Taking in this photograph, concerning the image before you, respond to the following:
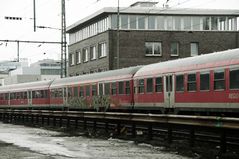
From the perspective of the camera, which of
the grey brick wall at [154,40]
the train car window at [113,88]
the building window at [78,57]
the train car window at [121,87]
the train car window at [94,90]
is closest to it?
the train car window at [121,87]

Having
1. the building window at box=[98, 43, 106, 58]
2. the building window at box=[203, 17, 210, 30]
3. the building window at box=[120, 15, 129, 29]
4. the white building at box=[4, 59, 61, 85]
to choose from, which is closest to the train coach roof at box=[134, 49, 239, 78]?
the building window at box=[98, 43, 106, 58]

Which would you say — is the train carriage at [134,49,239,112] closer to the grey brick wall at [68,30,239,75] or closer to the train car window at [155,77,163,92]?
the train car window at [155,77,163,92]

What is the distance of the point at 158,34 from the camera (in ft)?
176

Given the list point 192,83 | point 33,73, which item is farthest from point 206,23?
point 33,73

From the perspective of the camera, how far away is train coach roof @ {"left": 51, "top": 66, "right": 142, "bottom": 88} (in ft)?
92.3

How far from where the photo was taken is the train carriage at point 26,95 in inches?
1713

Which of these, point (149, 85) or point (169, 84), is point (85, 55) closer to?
point (149, 85)

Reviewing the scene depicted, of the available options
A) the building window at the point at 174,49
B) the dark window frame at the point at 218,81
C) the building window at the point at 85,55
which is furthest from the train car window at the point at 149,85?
the building window at the point at 85,55

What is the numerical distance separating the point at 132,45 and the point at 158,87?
29.3 meters

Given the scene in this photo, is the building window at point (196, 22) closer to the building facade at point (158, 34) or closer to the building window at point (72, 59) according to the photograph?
the building facade at point (158, 34)

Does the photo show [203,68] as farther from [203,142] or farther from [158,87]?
[203,142]

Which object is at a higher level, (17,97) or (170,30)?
(170,30)

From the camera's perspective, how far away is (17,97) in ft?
164

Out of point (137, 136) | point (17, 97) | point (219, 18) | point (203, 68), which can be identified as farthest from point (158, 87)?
point (219, 18)
